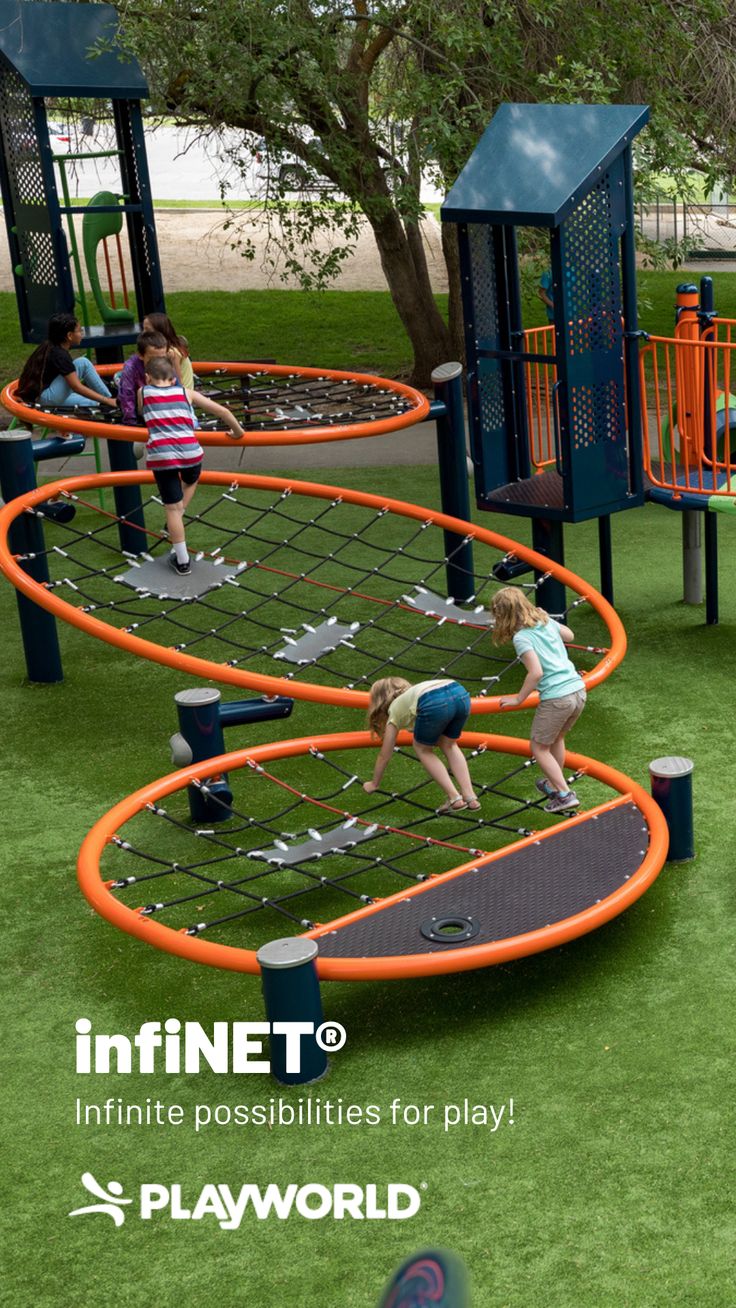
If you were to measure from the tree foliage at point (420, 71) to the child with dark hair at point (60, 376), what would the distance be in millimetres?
2300

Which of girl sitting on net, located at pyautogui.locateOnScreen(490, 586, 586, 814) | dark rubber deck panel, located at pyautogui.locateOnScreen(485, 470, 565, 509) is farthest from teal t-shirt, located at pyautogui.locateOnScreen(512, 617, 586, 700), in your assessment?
dark rubber deck panel, located at pyautogui.locateOnScreen(485, 470, 565, 509)

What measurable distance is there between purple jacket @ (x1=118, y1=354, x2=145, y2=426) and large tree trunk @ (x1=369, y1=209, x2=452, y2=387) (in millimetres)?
5340

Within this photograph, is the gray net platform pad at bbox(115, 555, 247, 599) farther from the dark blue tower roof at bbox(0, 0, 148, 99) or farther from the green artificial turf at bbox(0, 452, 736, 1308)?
the dark blue tower roof at bbox(0, 0, 148, 99)

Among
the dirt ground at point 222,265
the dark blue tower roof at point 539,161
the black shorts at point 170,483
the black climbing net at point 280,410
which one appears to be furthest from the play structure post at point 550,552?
the dirt ground at point 222,265

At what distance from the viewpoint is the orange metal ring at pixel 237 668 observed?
5805 millimetres

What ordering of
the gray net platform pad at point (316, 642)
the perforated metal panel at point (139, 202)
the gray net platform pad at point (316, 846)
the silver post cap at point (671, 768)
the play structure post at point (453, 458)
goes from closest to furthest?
the gray net platform pad at point (316, 846) → the silver post cap at point (671, 768) → the gray net platform pad at point (316, 642) → the play structure post at point (453, 458) → the perforated metal panel at point (139, 202)

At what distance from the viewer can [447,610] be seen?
713cm

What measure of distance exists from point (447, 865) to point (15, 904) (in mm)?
1614

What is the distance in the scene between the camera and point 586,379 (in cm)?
703

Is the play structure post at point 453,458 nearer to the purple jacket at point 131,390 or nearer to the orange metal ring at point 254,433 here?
the orange metal ring at point 254,433

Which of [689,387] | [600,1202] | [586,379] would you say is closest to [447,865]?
[600,1202]

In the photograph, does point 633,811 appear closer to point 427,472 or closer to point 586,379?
point 586,379

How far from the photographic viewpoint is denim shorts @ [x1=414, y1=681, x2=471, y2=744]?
5.16 m

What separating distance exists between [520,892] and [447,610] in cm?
260
